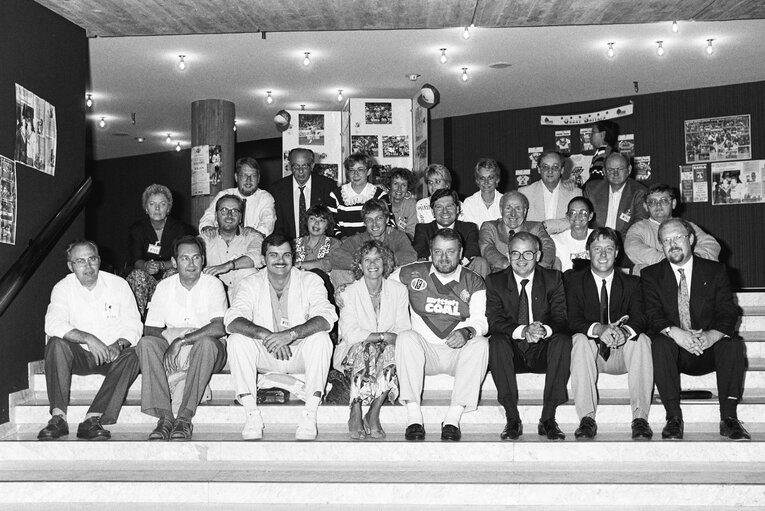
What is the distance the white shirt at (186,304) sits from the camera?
508cm

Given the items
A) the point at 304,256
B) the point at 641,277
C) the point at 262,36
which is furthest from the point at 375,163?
the point at 641,277

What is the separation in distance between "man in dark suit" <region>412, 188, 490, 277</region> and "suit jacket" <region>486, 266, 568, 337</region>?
746mm

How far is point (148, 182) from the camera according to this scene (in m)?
14.1

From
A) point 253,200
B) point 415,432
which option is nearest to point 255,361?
point 415,432

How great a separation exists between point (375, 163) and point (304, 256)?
3.35 meters

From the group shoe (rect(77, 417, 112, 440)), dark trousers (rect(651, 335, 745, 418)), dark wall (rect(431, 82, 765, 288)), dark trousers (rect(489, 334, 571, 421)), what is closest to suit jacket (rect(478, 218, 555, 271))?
dark trousers (rect(489, 334, 571, 421))

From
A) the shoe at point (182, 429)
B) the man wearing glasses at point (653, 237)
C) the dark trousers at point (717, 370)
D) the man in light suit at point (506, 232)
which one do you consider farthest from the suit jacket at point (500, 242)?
the shoe at point (182, 429)

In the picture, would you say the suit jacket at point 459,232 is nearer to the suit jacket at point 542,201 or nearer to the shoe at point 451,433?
the suit jacket at point 542,201

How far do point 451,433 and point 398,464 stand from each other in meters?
0.32

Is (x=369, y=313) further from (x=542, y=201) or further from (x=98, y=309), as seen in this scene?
(x=542, y=201)

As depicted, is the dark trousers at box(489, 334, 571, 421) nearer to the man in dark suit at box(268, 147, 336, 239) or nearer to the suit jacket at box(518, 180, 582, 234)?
the suit jacket at box(518, 180, 582, 234)

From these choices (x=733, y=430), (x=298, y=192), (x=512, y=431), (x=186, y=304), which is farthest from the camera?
(x=298, y=192)

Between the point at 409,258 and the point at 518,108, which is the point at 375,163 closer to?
the point at 518,108

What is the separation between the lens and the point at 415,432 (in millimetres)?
4414
